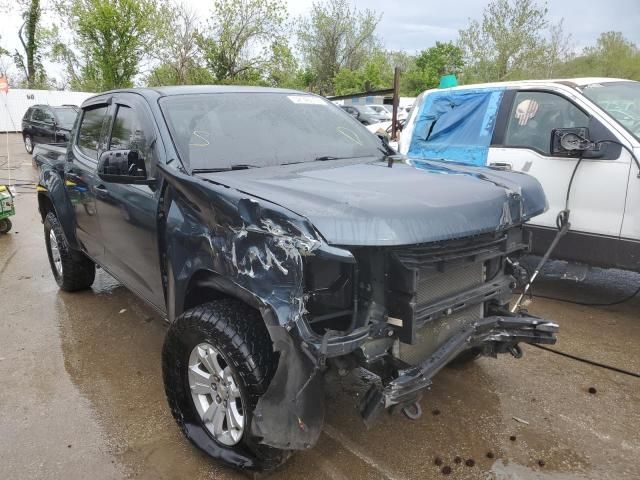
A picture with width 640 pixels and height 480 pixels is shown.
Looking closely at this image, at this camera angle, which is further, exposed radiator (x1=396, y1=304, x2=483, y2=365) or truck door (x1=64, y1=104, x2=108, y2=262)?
truck door (x1=64, y1=104, x2=108, y2=262)

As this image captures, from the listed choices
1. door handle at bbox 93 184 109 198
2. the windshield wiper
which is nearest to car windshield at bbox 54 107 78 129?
door handle at bbox 93 184 109 198

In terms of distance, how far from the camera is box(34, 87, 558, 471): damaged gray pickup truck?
2045mm

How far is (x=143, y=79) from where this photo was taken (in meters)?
29.0

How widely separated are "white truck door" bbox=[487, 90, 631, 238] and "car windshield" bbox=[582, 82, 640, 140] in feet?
0.68

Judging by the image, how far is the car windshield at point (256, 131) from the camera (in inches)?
117

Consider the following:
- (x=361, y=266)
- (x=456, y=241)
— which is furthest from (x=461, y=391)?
(x=361, y=266)

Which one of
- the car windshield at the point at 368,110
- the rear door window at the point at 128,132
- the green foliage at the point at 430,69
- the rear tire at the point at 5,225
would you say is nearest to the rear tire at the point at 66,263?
the rear door window at the point at 128,132

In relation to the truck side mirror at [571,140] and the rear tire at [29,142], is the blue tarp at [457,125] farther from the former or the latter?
the rear tire at [29,142]

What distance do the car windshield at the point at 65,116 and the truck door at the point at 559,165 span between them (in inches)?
536

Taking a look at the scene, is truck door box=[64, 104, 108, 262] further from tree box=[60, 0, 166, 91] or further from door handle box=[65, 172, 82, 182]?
tree box=[60, 0, 166, 91]

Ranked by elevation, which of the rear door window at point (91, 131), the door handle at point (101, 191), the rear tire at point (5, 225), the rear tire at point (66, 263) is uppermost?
the rear door window at point (91, 131)

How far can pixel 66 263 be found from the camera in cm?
496

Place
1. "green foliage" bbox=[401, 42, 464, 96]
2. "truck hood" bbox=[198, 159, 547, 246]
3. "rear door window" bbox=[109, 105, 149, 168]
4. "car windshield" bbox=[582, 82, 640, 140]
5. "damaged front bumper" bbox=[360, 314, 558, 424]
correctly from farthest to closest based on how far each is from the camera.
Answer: "green foliage" bbox=[401, 42, 464, 96]
"car windshield" bbox=[582, 82, 640, 140]
"rear door window" bbox=[109, 105, 149, 168]
"damaged front bumper" bbox=[360, 314, 558, 424]
"truck hood" bbox=[198, 159, 547, 246]

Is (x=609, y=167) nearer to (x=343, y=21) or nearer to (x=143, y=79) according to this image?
(x=143, y=79)
